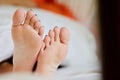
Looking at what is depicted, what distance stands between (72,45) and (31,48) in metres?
0.23

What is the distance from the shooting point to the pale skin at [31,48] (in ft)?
1.79

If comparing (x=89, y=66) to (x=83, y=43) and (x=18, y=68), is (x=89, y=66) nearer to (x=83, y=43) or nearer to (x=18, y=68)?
(x=83, y=43)

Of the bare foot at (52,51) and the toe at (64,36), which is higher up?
the toe at (64,36)

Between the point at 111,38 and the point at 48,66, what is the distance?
0.81 feet

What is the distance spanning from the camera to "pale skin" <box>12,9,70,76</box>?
547mm

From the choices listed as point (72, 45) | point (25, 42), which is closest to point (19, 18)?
point (25, 42)

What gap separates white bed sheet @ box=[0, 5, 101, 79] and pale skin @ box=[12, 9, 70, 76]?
0.04 m

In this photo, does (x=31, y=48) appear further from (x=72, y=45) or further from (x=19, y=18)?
(x=72, y=45)

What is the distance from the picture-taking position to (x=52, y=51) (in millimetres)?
564

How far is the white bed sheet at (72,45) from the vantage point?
2.09ft

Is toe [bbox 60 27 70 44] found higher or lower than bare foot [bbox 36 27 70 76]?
higher

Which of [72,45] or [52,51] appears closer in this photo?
[52,51]

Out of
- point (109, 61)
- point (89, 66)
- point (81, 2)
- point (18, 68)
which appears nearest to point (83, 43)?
point (89, 66)

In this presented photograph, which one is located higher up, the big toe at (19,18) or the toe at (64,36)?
the big toe at (19,18)
